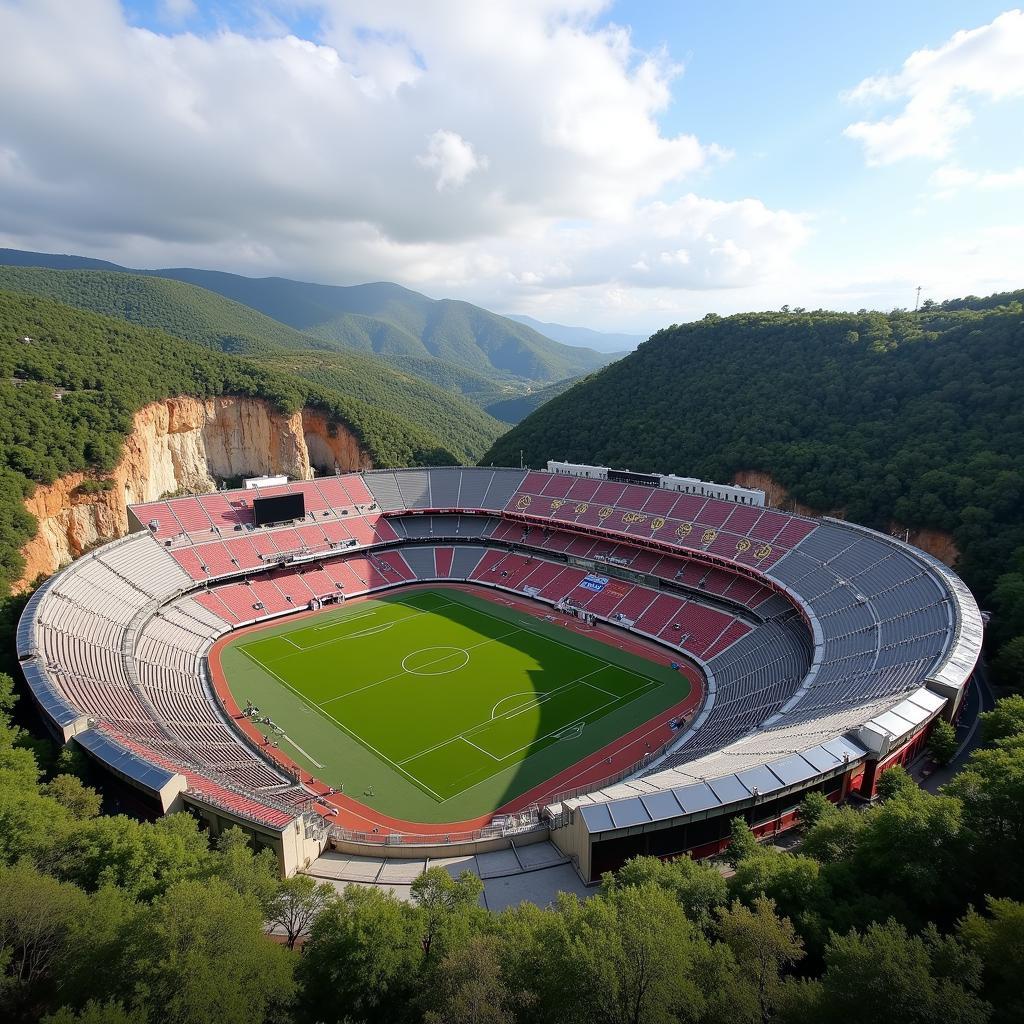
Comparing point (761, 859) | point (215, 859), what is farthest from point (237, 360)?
point (761, 859)

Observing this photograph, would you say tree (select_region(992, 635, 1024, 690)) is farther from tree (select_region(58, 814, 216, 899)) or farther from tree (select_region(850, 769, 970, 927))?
tree (select_region(58, 814, 216, 899))

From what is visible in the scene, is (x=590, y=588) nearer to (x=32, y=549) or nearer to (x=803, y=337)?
(x=803, y=337)

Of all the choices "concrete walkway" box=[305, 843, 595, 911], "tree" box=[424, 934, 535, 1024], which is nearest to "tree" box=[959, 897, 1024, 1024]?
"tree" box=[424, 934, 535, 1024]

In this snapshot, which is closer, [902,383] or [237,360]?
[902,383]

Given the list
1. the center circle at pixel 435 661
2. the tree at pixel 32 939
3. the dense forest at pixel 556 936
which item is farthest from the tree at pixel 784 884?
the center circle at pixel 435 661

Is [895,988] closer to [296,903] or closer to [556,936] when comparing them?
[556,936]

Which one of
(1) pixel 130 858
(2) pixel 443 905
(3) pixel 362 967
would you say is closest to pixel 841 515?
(2) pixel 443 905
